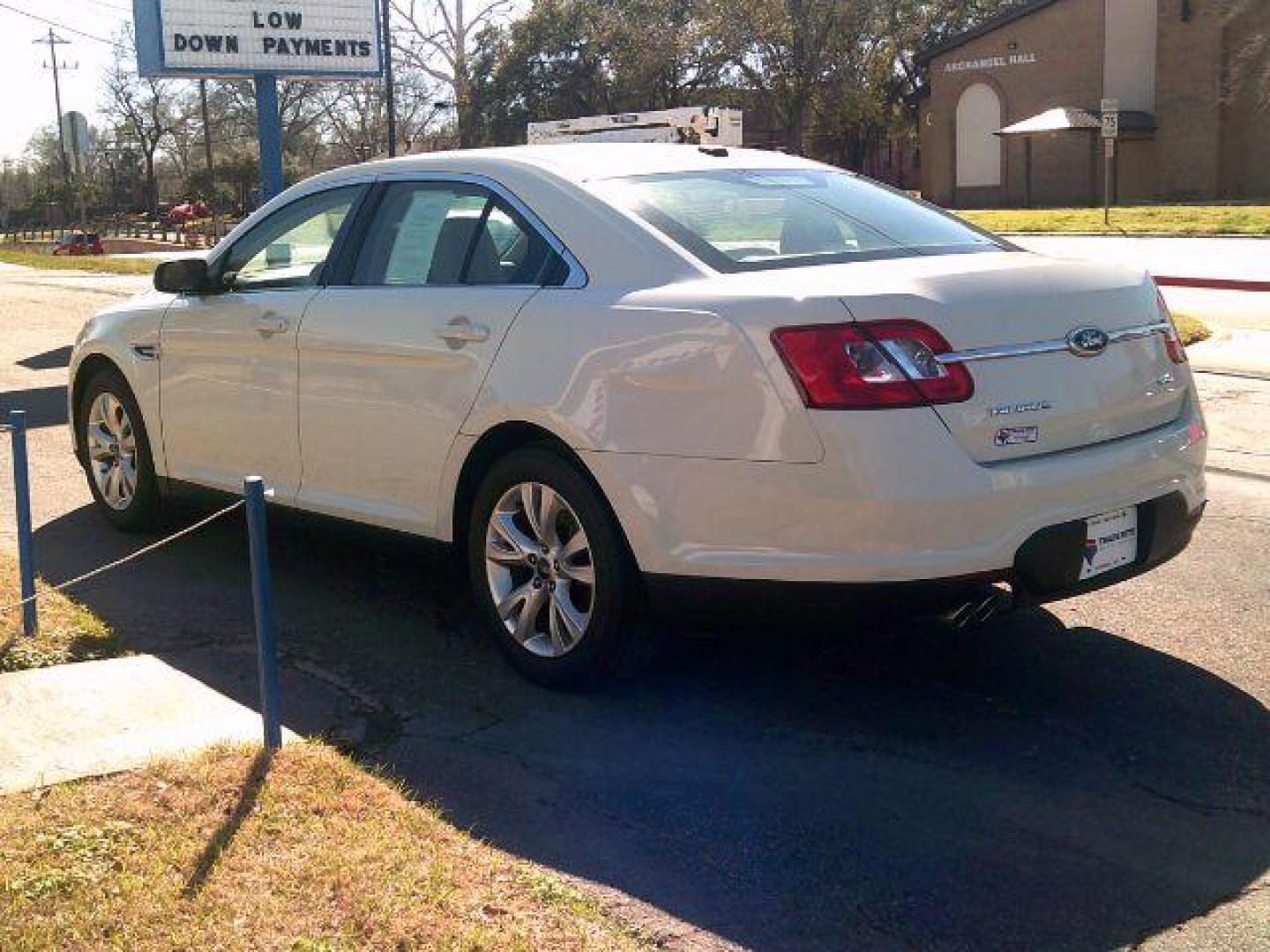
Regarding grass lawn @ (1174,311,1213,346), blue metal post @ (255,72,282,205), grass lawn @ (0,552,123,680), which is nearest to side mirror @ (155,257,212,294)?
grass lawn @ (0,552,123,680)

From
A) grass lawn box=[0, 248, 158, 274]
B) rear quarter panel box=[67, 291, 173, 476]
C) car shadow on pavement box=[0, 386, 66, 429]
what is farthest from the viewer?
grass lawn box=[0, 248, 158, 274]

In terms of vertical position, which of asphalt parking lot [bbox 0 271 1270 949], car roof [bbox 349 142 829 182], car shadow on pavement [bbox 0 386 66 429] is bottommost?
asphalt parking lot [bbox 0 271 1270 949]

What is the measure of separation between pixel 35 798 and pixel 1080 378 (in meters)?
3.12

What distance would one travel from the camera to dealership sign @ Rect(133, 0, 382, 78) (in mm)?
19406

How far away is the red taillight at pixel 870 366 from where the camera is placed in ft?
13.2

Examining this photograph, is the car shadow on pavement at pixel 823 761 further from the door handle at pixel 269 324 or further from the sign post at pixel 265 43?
the sign post at pixel 265 43

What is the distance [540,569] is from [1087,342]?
1.83 m

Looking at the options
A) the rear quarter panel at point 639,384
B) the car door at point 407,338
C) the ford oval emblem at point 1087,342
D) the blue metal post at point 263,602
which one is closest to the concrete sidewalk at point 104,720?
the blue metal post at point 263,602

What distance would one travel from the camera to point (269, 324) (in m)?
5.80

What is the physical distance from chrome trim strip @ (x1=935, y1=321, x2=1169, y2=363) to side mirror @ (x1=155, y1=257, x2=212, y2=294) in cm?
340

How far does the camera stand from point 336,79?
69.1 feet

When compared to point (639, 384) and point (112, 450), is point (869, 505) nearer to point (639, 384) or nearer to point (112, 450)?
point (639, 384)

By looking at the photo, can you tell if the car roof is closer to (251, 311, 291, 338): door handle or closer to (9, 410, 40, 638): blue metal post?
(251, 311, 291, 338): door handle

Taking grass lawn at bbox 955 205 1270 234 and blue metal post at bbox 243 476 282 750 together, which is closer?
blue metal post at bbox 243 476 282 750
